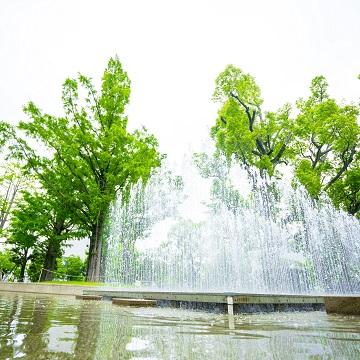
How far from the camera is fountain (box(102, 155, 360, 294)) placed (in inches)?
552

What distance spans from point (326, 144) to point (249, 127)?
16.3ft

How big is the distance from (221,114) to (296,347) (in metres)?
19.4

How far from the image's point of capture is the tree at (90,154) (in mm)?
14812

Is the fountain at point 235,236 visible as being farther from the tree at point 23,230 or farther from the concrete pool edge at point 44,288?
the tree at point 23,230

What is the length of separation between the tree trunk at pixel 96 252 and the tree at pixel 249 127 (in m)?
8.99

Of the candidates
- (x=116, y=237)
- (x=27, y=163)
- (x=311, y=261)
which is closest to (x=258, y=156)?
(x=311, y=261)

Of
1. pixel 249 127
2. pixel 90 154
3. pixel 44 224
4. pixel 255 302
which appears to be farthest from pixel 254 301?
pixel 44 224

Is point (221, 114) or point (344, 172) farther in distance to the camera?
point (221, 114)

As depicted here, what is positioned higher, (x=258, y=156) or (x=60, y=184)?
(x=258, y=156)

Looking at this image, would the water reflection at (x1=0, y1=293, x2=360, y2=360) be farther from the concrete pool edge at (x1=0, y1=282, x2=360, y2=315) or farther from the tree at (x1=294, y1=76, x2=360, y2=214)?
the tree at (x1=294, y1=76, x2=360, y2=214)

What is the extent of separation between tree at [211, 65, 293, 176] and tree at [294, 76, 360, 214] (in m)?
1.09

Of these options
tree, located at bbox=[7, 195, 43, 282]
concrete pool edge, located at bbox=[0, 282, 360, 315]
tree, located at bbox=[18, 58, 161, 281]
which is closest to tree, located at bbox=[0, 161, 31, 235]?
tree, located at bbox=[7, 195, 43, 282]

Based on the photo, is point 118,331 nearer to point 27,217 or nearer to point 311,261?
point 311,261

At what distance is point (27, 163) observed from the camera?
1494 centimetres
